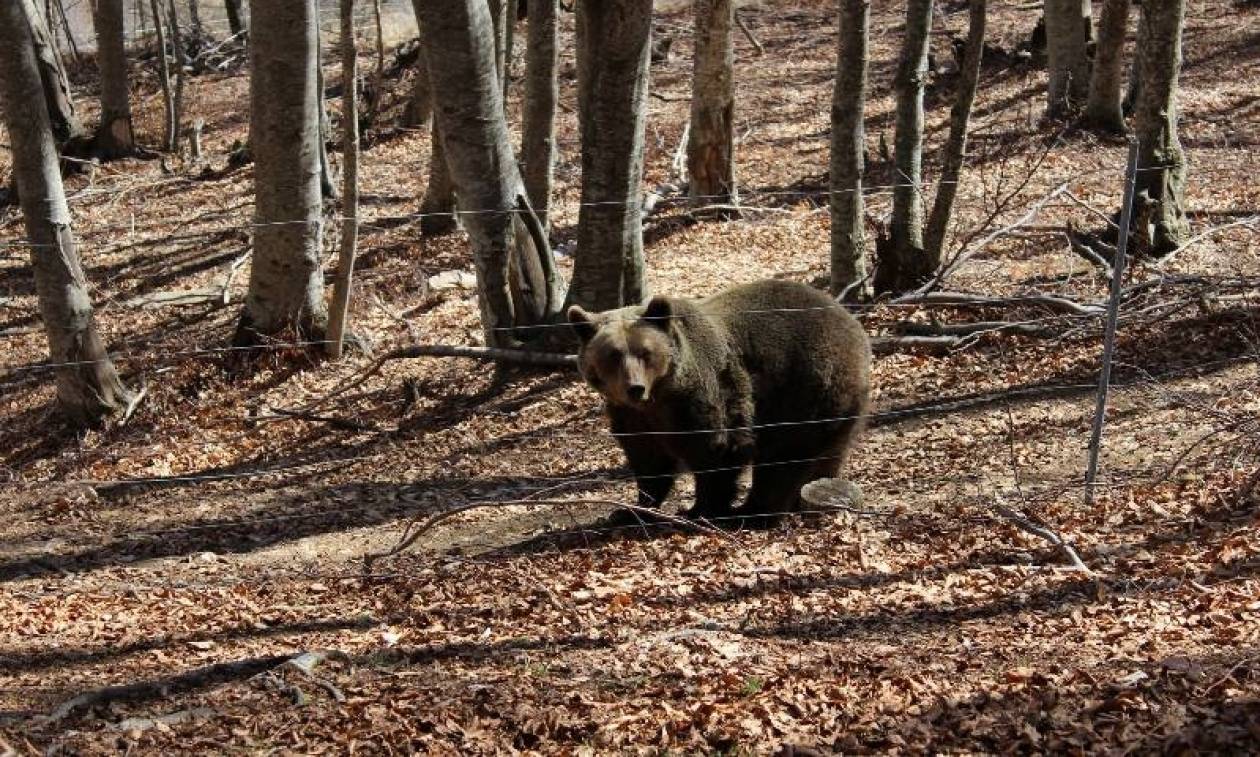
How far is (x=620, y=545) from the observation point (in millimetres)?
8719

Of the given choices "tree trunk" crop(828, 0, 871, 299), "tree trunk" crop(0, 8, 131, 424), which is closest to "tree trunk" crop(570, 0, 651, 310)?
"tree trunk" crop(828, 0, 871, 299)

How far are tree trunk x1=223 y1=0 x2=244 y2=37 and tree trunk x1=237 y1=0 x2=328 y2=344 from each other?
17802 millimetres

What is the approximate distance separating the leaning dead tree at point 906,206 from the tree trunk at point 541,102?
143 inches

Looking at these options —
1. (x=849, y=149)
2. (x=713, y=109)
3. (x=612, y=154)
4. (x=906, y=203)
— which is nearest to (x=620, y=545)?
(x=612, y=154)

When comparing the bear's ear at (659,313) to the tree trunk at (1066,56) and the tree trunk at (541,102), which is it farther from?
the tree trunk at (1066,56)

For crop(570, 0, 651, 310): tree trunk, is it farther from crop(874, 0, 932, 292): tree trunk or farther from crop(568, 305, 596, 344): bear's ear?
crop(568, 305, 596, 344): bear's ear

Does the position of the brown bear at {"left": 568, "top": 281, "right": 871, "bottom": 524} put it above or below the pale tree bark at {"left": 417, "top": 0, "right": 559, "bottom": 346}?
below

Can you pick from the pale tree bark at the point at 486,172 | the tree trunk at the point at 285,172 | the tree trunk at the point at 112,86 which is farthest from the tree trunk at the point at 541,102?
the tree trunk at the point at 112,86

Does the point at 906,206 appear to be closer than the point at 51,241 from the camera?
No

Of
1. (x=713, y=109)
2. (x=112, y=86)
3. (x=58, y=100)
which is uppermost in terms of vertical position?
(x=112, y=86)

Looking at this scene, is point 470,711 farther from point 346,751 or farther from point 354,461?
point 354,461

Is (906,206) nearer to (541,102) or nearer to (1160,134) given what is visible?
(1160,134)

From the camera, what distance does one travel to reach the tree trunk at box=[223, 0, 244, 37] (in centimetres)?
2980

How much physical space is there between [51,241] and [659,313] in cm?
665
